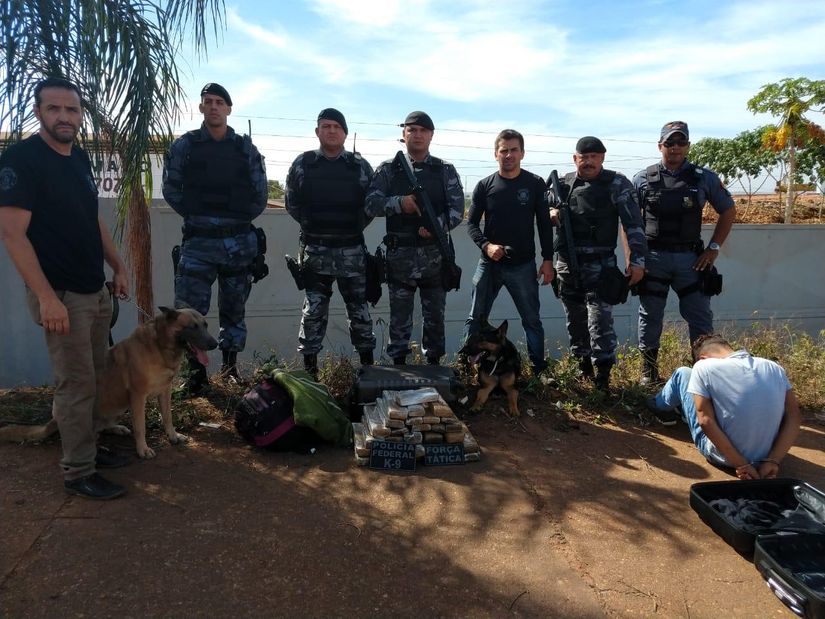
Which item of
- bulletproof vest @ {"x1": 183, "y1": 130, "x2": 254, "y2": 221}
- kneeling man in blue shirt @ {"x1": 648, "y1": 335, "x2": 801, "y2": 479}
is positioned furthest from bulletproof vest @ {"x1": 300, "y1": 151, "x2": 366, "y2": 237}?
kneeling man in blue shirt @ {"x1": 648, "y1": 335, "x2": 801, "y2": 479}

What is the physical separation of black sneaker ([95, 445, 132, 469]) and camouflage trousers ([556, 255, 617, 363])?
359 cm

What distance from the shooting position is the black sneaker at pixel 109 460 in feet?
11.0

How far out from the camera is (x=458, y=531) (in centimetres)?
289

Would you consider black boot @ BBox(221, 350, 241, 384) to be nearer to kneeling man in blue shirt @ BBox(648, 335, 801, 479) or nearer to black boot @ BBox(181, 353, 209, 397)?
black boot @ BBox(181, 353, 209, 397)

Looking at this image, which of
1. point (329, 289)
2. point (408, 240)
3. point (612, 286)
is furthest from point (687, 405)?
point (329, 289)

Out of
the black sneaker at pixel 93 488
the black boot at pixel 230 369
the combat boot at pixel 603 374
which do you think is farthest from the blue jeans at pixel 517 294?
the black sneaker at pixel 93 488

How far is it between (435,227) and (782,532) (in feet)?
9.64

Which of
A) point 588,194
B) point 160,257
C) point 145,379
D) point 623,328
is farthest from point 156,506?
point 623,328

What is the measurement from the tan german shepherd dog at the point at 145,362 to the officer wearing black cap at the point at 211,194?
2.69 ft

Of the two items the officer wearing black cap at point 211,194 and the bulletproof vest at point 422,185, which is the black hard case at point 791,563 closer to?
the bulletproof vest at point 422,185

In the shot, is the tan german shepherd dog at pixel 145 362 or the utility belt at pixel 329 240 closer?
the tan german shepherd dog at pixel 145 362

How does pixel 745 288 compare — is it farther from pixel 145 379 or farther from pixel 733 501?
pixel 145 379

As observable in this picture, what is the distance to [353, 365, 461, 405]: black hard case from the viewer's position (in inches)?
161

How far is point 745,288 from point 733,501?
8176 mm
